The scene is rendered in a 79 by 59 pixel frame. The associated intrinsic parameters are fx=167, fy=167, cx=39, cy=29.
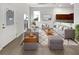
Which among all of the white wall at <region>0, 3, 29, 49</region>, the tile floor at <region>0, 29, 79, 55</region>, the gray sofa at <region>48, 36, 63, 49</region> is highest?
the white wall at <region>0, 3, 29, 49</region>

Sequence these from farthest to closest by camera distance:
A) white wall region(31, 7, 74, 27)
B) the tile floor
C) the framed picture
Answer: the framed picture, white wall region(31, 7, 74, 27), the tile floor

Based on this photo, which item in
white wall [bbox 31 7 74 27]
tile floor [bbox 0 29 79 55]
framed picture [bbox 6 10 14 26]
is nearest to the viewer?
tile floor [bbox 0 29 79 55]

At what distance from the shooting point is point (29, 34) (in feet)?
8.40

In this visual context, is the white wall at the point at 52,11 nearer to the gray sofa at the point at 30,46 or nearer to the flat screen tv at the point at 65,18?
the flat screen tv at the point at 65,18

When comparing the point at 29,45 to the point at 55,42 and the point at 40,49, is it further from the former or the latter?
the point at 55,42

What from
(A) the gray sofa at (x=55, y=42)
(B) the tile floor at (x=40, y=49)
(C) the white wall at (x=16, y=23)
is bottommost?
Answer: (B) the tile floor at (x=40, y=49)

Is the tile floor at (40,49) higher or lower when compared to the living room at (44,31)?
lower

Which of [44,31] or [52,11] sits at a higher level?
[52,11]

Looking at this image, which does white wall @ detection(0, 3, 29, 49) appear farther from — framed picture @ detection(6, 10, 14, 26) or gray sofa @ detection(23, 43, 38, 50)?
gray sofa @ detection(23, 43, 38, 50)

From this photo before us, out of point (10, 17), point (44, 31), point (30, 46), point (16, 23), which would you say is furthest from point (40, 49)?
point (10, 17)

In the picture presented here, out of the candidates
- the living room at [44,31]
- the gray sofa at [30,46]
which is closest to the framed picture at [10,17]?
the living room at [44,31]

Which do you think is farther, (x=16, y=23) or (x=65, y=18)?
(x=16, y=23)

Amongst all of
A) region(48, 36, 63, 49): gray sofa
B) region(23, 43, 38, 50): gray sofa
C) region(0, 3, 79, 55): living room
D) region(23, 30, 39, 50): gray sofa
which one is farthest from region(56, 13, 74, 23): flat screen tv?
region(23, 43, 38, 50): gray sofa
